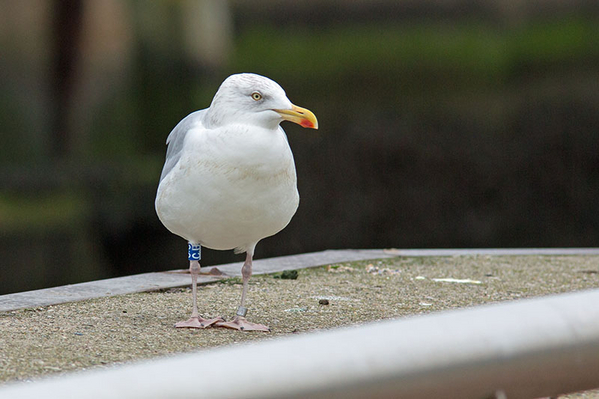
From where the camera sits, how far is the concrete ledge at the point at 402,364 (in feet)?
7.42

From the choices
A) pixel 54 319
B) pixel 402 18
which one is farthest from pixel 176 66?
pixel 54 319

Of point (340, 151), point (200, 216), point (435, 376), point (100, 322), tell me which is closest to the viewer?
point (435, 376)

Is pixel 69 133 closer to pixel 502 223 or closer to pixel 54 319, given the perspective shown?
pixel 54 319

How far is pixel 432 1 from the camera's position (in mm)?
9930

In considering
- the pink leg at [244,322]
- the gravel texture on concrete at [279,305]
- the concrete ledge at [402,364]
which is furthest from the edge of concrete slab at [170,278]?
the concrete ledge at [402,364]

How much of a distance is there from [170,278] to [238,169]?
8.09 feet

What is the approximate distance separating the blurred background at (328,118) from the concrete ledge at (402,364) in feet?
21.6

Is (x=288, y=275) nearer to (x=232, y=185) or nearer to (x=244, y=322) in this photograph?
(x=244, y=322)

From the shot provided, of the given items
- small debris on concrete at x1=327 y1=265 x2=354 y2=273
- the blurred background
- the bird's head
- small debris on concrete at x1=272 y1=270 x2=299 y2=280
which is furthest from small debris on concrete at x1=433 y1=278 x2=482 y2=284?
the blurred background

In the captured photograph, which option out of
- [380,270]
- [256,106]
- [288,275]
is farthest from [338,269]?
[256,106]

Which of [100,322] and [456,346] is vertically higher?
[456,346]

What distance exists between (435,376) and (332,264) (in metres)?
4.86

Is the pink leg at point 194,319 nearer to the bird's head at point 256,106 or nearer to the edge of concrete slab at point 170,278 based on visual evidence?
the bird's head at point 256,106

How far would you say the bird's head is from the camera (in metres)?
4.46
